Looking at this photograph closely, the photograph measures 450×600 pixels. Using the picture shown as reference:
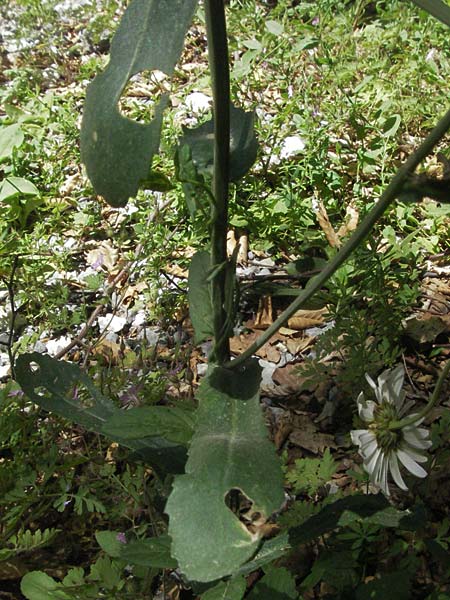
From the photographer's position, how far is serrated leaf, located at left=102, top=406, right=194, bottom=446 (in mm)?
1266

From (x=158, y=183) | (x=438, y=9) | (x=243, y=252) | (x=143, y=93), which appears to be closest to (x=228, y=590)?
(x=438, y=9)

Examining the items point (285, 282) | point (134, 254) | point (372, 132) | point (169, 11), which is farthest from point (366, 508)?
point (372, 132)

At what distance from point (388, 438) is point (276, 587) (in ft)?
1.12

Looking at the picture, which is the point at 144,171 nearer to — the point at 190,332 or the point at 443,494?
the point at 443,494

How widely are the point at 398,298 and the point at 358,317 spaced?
39cm

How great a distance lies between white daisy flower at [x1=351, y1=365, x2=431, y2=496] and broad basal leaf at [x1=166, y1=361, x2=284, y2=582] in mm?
264

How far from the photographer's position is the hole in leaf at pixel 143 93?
3.30 metres

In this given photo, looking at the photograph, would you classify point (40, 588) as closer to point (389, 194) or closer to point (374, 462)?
point (374, 462)

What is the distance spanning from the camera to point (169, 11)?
99 cm

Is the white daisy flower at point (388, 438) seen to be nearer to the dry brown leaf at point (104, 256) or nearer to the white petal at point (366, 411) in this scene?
the white petal at point (366, 411)

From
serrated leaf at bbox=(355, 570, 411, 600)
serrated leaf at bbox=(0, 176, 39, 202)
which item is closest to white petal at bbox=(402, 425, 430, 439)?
serrated leaf at bbox=(355, 570, 411, 600)

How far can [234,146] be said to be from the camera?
52.3 inches

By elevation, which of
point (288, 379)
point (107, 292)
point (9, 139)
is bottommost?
point (288, 379)

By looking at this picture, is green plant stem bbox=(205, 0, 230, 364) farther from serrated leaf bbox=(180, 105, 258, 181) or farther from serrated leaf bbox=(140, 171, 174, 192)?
serrated leaf bbox=(140, 171, 174, 192)
